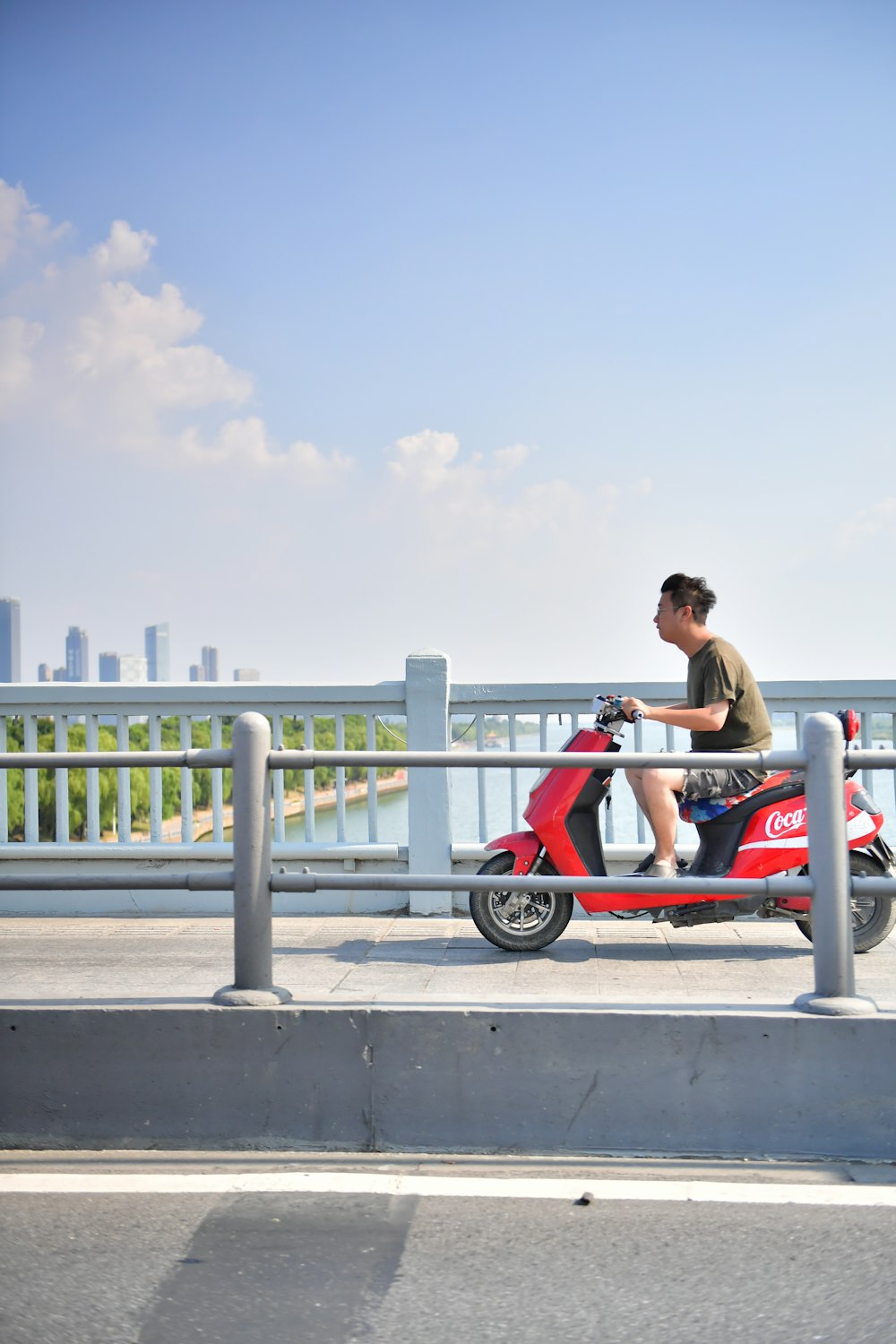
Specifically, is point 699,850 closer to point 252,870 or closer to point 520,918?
point 520,918

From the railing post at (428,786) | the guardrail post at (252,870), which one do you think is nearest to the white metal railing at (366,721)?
the railing post at (428,786)

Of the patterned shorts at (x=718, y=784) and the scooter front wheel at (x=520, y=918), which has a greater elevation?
the patterned shorts at (x=718, y=784)

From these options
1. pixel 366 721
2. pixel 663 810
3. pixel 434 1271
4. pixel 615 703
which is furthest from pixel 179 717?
pixel 434 1271

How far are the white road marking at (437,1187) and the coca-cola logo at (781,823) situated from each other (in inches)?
94.7

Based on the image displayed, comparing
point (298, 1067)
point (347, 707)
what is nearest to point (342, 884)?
point (298, 1067)

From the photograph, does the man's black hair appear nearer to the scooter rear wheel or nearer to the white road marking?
the scooter rear wheel

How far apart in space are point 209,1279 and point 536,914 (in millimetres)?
3058

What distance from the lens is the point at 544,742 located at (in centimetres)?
742

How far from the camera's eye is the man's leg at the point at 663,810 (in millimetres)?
5961

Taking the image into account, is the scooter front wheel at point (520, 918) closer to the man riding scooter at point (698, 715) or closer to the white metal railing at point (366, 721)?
the man riding scooter at point (698, 715)

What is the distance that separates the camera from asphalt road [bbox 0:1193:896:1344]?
2828mm

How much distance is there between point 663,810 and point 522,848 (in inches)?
27.4

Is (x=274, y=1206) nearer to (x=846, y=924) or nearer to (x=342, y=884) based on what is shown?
(x=342, y=884)

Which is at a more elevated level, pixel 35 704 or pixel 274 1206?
pixel 35 704
